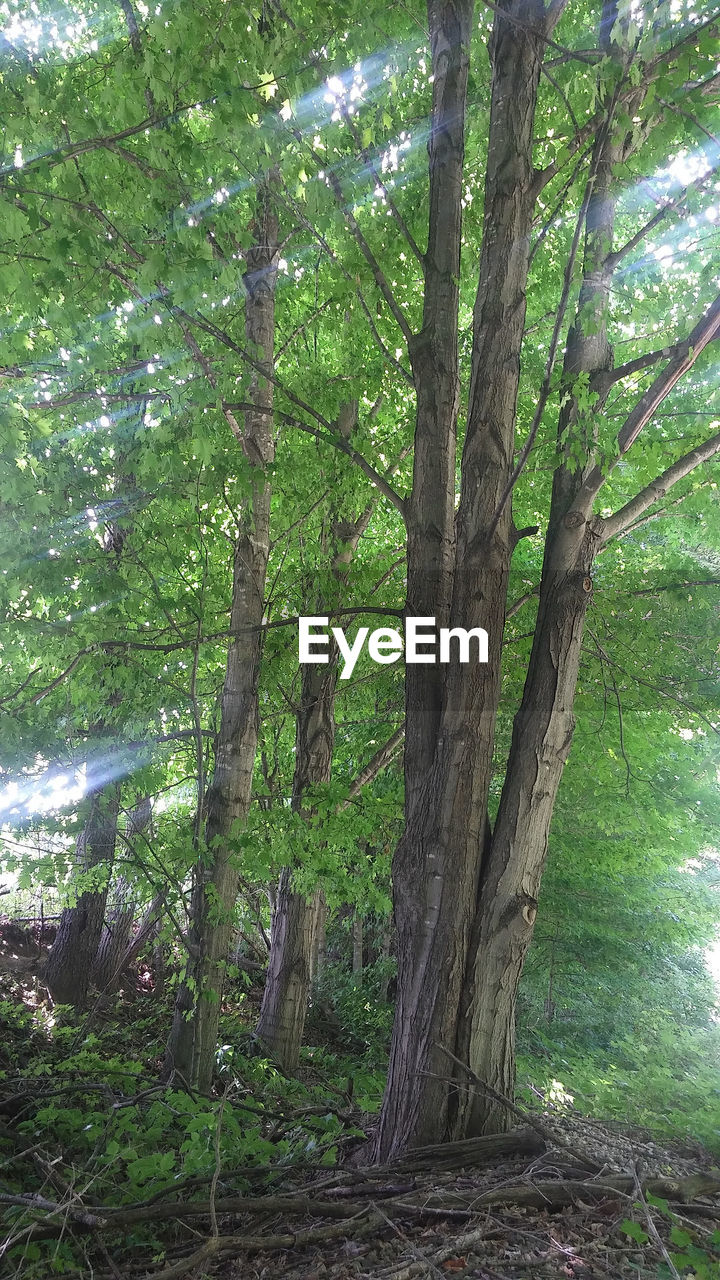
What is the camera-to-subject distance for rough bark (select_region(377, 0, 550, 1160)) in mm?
3225

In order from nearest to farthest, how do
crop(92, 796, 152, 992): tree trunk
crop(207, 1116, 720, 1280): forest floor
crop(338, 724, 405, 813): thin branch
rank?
1. crop(207, 1116, 720, 1280): forest floor
2. crop(338, 724, 405, 813): thin branch
3. crop(92, 796, 152, 992): tree trunk

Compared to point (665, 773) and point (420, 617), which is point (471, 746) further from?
point (665, 773)

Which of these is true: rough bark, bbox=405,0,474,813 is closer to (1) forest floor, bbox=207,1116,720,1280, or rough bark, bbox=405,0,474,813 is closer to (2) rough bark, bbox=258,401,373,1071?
(1) forest floor, bbox=207,1116,720,1280

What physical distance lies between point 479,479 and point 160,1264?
3.42 metres

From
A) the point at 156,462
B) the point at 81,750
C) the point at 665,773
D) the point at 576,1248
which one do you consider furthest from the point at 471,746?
the point at 665,773

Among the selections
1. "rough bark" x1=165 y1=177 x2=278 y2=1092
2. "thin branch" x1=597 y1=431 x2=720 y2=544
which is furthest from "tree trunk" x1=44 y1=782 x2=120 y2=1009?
"thin branch" x1=597 y1=431 x2=720 y2=544

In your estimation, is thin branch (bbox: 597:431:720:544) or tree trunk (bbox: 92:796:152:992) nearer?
thin branch (bbox: 597:431:720:544)

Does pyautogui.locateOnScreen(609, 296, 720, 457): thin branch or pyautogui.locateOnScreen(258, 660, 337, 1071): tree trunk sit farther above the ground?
pyautogui.locateOnScreen(609, 296, 720, 457): thin branch

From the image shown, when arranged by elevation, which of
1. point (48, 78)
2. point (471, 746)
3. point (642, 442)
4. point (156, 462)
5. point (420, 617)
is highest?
point (48, 78)

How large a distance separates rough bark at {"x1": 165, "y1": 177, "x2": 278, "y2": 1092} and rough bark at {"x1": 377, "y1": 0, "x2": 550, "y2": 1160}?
1395 mm

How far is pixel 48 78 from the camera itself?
3.00m

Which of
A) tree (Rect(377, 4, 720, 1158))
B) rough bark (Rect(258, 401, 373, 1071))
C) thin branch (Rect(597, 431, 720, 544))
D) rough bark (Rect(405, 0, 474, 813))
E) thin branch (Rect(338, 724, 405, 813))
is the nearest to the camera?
tree (Rect(377, 4, 720, 1158))

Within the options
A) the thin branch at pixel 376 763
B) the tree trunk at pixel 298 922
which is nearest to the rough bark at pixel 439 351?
the tree trunk at pixel 298 922

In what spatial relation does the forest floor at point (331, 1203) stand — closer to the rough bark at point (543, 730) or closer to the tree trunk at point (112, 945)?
the rough bark at point (543, 730)
